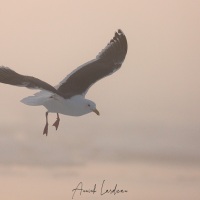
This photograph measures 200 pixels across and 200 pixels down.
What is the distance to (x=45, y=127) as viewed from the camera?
8367mm

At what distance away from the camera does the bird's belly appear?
26.3 ft

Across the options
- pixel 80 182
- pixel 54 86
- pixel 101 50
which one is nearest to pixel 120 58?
pixel 101 50

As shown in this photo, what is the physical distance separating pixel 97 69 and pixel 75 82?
1.30 ft

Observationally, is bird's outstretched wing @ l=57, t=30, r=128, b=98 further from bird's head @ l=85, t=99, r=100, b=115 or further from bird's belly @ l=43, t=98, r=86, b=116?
bird's head @ l=85, t=99, r=100, b=115

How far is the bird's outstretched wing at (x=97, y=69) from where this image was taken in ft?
27.2

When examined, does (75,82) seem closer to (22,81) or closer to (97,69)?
(97,69)

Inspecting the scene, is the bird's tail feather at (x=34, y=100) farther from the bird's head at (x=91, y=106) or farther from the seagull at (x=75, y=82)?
the bird's head at (x=91, y=106)

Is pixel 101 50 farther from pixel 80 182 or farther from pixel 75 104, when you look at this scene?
pixel 80 182

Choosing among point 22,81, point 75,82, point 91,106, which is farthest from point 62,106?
point 22,81

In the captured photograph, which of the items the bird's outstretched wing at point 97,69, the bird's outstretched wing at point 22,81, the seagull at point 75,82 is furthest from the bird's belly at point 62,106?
the bird's outstretched wing at point 22,81

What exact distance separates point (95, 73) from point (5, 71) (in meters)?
1.41

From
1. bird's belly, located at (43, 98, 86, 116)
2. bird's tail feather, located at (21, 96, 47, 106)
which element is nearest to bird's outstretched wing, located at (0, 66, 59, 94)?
bird's tail feather, located at (21, 96, 47, 106)

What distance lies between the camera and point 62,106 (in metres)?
8.04

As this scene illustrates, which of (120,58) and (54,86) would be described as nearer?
(54,86)
